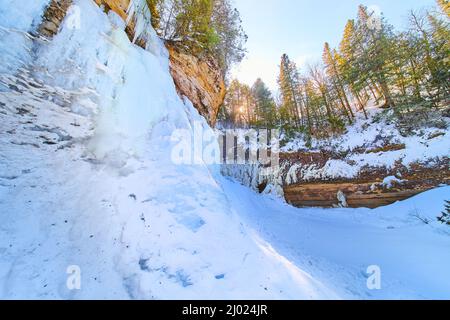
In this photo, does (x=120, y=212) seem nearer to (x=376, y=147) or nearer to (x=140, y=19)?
(x=140, y=19)

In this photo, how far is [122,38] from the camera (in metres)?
6.67

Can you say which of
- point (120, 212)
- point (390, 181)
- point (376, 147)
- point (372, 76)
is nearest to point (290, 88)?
point (372, 76)

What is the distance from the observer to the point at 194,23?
10391mm

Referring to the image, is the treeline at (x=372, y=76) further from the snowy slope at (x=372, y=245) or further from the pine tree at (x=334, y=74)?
the snowy slope at (x=372, y=245)

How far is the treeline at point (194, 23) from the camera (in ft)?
33.0

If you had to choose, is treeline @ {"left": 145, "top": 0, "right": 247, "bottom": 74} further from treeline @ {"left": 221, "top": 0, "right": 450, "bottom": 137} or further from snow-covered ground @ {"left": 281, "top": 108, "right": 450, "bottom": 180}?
treeline @ {"left": 221, "top": 0, "right": 450, "bottom": 137}

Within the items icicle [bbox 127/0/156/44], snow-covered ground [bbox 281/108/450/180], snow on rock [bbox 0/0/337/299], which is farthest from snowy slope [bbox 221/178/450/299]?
icicle [bbox 127/0/156/44]

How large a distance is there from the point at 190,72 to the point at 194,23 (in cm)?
245

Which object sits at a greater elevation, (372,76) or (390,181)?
(372,76)

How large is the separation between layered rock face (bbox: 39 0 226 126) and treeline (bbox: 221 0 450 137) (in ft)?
42.1

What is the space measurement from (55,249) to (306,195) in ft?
44.5

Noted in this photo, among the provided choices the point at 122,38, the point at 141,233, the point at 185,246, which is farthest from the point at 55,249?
the point at 122,38

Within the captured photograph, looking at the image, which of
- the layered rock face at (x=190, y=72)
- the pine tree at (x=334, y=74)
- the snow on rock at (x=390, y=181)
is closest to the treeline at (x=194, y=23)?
the layered rock face at (x=190, y=72)
